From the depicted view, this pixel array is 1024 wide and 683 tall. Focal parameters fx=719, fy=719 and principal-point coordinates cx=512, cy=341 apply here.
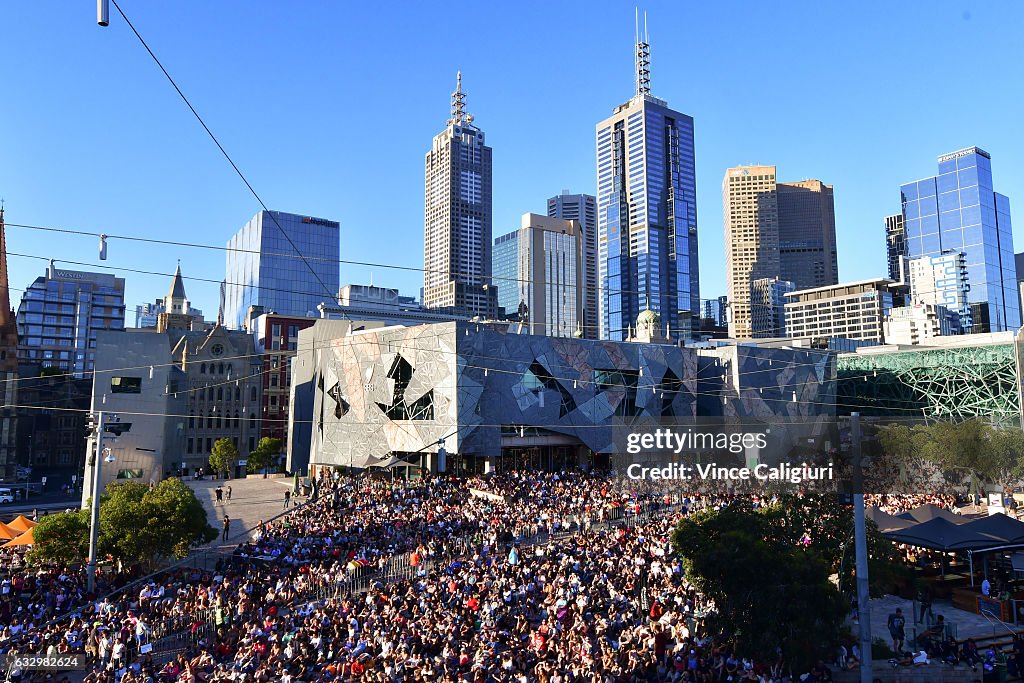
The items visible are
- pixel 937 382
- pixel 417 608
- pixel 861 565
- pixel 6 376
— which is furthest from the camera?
pixel 6 376

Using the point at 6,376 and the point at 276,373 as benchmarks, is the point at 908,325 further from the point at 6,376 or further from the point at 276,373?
the point at 6,376

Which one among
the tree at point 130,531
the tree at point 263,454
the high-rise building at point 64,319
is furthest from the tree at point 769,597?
the high-rise building at point 64,319

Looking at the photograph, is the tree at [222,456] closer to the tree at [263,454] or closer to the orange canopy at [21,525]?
the tree at [263,454]

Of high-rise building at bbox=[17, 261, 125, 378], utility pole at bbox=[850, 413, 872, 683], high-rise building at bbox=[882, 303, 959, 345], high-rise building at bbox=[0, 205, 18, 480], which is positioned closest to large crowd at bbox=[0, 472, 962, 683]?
utility pole at bbox=[850, 413, 872, 683]

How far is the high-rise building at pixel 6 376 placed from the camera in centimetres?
8269

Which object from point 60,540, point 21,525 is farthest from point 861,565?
point 21,525

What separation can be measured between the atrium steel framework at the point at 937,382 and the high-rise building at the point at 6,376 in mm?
93914

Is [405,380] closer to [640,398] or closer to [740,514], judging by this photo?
[640,398]

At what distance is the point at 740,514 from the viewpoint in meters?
19.2

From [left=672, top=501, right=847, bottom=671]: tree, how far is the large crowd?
2.17 ft

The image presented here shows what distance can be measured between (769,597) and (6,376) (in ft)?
321

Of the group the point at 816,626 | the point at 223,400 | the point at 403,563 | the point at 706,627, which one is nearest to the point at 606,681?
the point at 706,627

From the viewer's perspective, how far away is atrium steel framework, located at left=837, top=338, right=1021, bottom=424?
245 ft

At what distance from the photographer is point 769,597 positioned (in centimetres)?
1616
